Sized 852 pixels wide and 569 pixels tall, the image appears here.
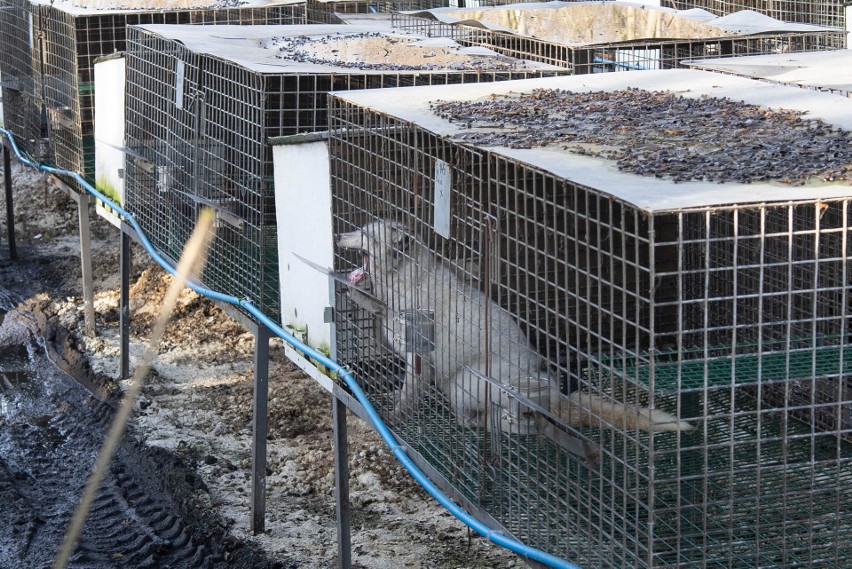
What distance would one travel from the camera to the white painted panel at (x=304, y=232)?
4.63 m

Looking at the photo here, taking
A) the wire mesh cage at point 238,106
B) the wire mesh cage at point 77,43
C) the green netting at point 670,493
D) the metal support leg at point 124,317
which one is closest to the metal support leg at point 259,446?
the wire mesh cage at point 238,106

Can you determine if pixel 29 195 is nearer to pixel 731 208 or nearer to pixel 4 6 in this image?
pixel 4 6

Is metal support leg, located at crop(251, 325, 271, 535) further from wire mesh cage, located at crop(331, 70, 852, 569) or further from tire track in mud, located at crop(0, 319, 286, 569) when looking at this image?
wire mesh cage, located at crop(331, 70, 852, 569)

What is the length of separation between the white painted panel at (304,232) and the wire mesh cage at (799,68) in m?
1.93

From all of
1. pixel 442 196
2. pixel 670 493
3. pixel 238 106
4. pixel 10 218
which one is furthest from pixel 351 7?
pixel 670 493

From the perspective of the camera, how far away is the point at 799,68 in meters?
5.32

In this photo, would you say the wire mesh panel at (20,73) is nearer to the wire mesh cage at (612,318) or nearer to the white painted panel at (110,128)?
the white painted panel at (110,128)

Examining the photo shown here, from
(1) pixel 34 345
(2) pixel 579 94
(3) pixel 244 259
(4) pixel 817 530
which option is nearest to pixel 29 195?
(1) pixel 34 345

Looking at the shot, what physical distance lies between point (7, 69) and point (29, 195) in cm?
361

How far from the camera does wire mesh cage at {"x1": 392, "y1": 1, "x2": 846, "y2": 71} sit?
712cm

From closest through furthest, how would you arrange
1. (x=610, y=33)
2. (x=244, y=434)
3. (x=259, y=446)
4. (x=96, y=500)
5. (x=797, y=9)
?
1. (x=259, y=446)
2. (x=96, y=500)
3. (x=244, y=434)
4. (x=610, y=33)
5. (x=797, y=9)

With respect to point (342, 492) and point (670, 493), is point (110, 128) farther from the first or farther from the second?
point (670, 493)

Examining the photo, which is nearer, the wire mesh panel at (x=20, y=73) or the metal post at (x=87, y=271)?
the metal post at (x=87, y=271)

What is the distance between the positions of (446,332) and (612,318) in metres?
1.52
